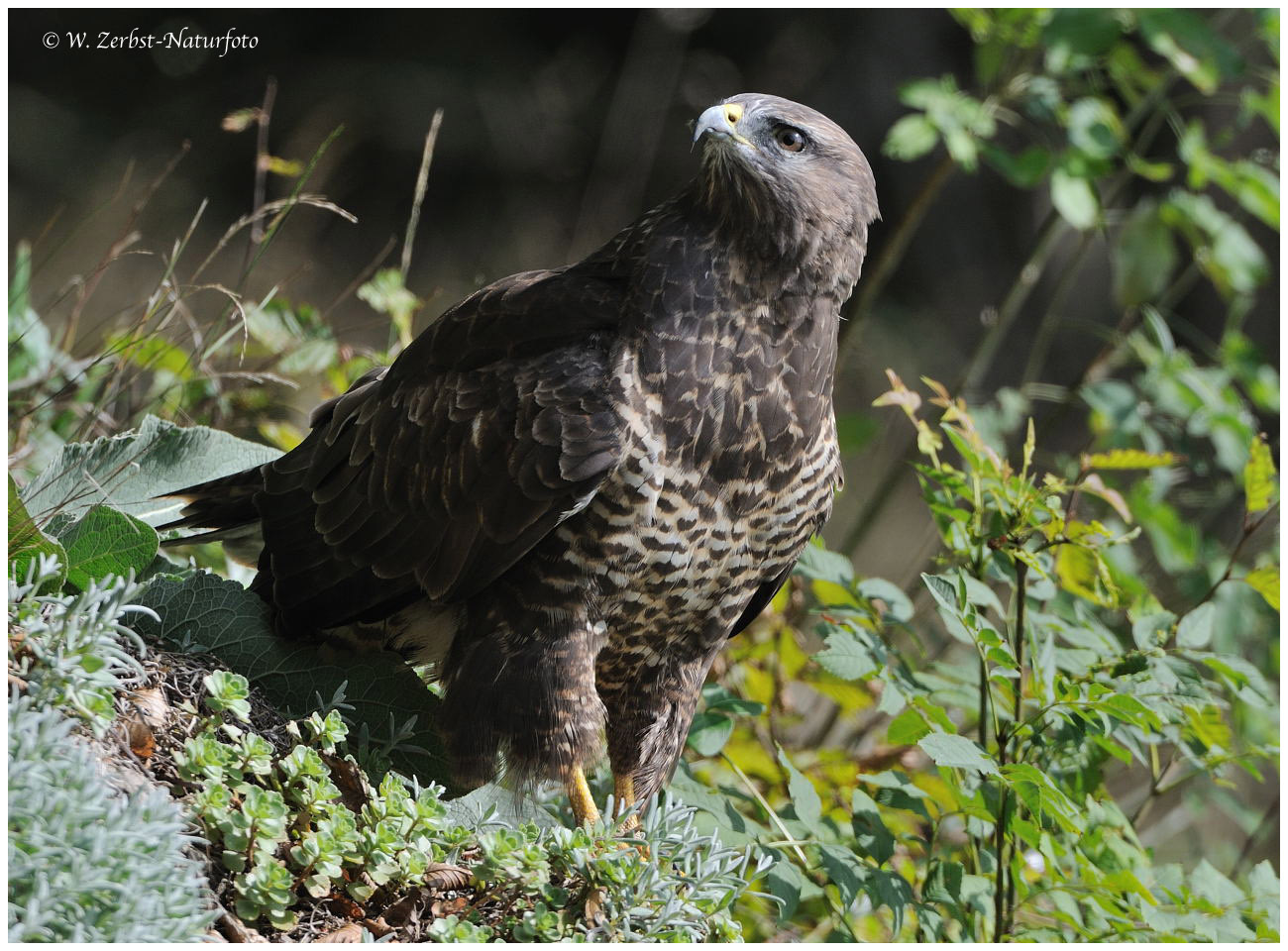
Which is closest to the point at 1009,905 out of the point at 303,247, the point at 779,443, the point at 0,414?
the point at 779,443

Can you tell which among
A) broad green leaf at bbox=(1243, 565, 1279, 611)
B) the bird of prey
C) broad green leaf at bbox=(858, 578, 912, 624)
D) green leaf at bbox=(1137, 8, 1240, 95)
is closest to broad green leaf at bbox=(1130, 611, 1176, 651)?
broad green leaf at bbox=(1243, 565, 1279, 611)

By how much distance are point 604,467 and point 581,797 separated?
685mm

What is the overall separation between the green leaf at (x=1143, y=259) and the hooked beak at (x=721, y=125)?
2.22 m

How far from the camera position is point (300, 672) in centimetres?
249

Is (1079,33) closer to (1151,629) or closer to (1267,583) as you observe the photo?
(1267,583)

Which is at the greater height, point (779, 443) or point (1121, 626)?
point (779, 443)

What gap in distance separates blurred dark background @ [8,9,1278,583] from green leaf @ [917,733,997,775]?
4.62 meters

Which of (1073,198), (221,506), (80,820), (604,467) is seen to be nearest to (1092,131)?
(1073,198)

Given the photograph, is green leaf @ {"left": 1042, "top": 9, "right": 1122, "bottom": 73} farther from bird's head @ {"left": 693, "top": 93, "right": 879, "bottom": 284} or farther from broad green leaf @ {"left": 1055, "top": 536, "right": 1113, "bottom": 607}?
broad green leaf @ {"left": 1055, "top": 536, "right": 1113, "bottom": 607}

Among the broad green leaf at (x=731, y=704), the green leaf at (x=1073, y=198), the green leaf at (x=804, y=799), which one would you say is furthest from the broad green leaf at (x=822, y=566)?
the green leaf at (x=1073, y=198)

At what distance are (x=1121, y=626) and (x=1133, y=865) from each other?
1.43 meters

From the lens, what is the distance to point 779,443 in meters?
2.40

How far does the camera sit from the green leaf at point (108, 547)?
7.43 feet

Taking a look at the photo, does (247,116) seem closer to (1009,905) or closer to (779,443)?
(779,443)
